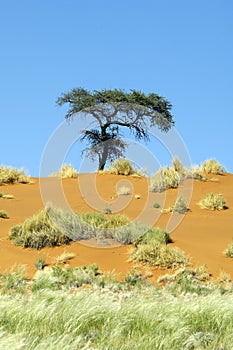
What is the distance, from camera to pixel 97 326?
800 cm

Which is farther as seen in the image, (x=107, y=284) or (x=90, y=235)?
(x=90, y=235)

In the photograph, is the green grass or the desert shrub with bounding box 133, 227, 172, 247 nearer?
the green grass

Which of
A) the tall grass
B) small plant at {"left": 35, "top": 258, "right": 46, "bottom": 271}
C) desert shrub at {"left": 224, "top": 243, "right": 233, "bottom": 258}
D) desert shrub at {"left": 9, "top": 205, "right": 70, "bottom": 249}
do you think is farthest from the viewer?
desert shrub at {"left": 224, "top": 243, "right": 233, "bottom": 258}

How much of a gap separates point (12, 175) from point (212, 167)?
10773mm

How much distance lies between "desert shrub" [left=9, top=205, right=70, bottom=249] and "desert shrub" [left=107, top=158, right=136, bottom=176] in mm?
15106

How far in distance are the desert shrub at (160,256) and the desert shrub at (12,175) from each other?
15596 millimetres

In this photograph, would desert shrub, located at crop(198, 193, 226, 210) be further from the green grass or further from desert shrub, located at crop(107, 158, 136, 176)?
the green grass

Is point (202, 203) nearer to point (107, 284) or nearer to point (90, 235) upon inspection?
point (90, 235)

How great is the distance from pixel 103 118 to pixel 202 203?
16242 mm

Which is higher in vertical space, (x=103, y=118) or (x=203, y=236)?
(x=103, y=118)

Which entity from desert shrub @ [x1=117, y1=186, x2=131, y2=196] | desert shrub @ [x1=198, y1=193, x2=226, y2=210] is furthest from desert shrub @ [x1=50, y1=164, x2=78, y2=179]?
desert shrub @ [x1=198, y1=193, x2=226, y2=210]

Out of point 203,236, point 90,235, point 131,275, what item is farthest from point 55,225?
point 203,236

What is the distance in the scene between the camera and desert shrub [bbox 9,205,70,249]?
1688 cm

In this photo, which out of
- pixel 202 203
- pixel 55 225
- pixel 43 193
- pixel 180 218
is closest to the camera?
pixel 55 225
